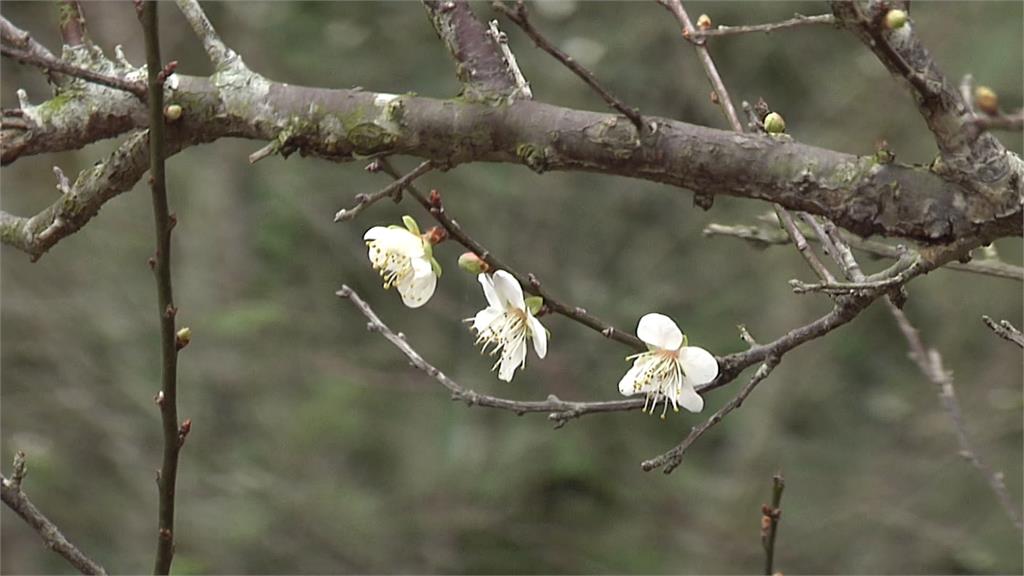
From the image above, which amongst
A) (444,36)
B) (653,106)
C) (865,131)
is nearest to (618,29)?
(653,106)

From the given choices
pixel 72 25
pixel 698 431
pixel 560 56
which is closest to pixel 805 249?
pixel 698 431

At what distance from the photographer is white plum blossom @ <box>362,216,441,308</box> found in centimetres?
171

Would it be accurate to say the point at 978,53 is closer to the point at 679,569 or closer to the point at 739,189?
the point at 679,569

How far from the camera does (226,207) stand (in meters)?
5.14

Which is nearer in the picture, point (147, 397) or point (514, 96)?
point (514, 96)

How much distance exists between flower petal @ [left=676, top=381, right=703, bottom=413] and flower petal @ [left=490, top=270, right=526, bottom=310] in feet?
0.84

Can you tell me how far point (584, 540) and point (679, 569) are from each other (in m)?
0.39

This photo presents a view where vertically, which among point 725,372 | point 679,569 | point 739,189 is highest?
point 739,189

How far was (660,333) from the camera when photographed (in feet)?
5.59

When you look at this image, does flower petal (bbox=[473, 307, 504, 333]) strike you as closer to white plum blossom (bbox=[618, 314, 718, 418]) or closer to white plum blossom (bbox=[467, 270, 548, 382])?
white plum blossom (bbox=[467, 270, 548, 382])

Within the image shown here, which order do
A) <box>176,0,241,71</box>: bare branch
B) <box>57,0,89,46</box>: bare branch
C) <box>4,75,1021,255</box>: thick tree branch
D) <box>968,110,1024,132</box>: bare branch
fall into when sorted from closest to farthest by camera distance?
1. <box>968,110,1024,132</box>: bare branch
2. <box>4,75,1021,255</box>: thick tree branch
3. <box>176,0,241,71</box>: bare branch
4. <box>57,0,89,46</box>: bare branch

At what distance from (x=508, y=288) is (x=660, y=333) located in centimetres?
24

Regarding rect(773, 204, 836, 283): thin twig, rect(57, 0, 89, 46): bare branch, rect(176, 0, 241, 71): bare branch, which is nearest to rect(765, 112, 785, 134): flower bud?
rect(773, 204, 836, 283): thin twig

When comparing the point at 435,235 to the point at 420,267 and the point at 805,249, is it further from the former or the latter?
the point at 805,249
